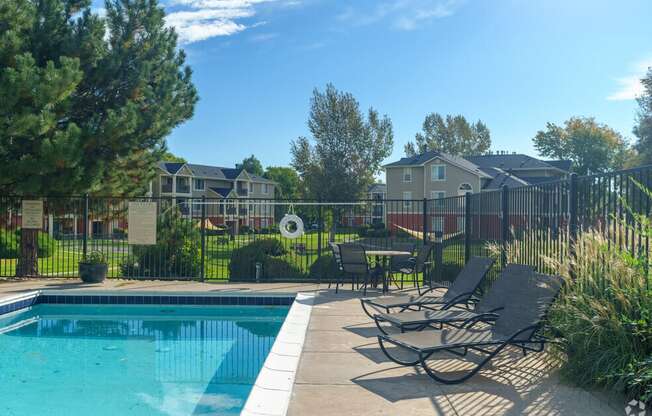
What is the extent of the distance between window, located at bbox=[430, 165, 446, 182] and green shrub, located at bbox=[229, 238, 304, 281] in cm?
3130

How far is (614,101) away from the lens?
51.0m

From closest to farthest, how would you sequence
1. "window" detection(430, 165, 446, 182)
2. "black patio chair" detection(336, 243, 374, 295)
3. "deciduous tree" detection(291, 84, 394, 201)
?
"black patio chair" detection(336, 243, 374, 295), "deciduous tree" detection(291, 84, 394, 201), "window" detection(430, 165, 446, 182)

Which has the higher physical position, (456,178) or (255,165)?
(255,165)

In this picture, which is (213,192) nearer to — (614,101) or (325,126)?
(325,126)

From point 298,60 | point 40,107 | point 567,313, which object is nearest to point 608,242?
point 567,313

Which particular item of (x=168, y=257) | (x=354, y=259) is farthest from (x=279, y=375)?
(x=168, y=257)

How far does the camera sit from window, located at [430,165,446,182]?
4294cm

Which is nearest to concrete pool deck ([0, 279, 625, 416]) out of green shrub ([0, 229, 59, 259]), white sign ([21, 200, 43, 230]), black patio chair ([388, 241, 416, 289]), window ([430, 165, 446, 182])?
black patio chair ([388, 241, 416, 289])

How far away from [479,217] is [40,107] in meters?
8.58

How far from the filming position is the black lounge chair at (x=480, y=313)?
17.5 ft

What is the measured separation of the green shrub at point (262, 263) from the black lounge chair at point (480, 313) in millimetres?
6780

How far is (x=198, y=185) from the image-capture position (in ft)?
198

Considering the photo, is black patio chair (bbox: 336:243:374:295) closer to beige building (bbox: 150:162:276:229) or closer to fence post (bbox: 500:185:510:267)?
fence post (bbox: 500:185:510:267)

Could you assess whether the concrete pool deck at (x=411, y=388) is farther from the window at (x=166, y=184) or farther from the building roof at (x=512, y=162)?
the window at (x=166, y=184)
